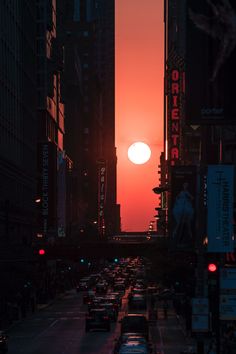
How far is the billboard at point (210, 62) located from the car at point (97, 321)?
44.2 m

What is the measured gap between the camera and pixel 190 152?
136500mm

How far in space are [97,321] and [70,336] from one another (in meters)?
5.62

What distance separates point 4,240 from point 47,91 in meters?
62.1

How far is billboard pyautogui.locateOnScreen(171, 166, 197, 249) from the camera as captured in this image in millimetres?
53312

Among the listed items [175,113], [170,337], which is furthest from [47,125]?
[170,337]

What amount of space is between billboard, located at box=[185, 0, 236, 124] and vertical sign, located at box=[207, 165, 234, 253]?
7417mm

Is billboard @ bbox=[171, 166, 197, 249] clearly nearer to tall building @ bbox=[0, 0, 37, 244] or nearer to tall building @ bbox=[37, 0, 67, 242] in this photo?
tall building @ bbox=[0, 0, 37, 244]

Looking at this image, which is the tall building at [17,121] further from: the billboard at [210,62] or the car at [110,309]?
the billboard at [210,62]

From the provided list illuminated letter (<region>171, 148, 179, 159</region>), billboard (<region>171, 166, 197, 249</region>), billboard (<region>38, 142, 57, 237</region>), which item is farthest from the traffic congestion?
billboard (<region>38, 142, 57, 237</region>)

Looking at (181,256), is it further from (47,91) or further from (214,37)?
(47,91)

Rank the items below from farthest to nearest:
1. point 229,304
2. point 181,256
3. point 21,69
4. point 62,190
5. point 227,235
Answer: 1. point 62,190
2. point 21,69
3. point 181,256
4. point 227,235
5. point 229,304

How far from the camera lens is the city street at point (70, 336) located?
58.3 meters

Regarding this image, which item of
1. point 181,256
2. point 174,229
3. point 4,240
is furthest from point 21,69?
point 174,229

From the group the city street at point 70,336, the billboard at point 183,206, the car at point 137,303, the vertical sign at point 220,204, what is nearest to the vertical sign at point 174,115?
the car at point 137,303
